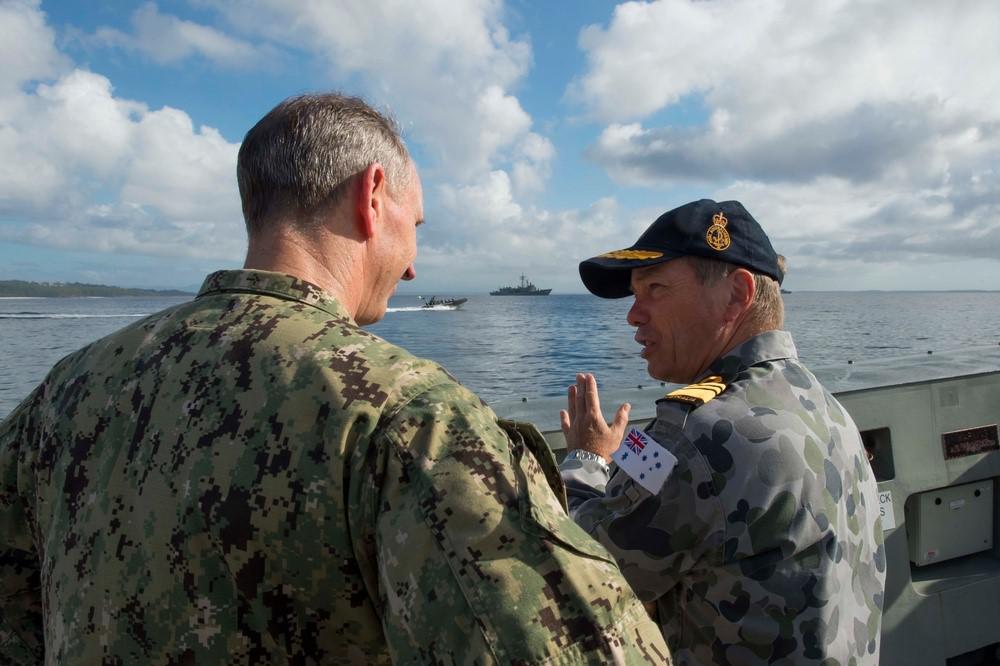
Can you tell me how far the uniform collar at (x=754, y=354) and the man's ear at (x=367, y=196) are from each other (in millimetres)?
1122

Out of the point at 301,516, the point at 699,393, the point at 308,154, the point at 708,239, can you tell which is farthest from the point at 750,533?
the point at 308,154

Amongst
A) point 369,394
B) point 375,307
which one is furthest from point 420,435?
point 375,307

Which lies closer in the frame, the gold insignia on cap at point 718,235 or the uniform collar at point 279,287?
the uniform collar at point 279,287

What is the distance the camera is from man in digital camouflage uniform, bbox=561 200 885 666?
173cm

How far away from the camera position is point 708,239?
6.83 ft

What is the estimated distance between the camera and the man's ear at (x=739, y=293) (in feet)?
6.90

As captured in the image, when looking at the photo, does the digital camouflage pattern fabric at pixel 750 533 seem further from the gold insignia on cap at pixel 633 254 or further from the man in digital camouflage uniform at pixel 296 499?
the man in digital camouflage uniform at pixel 296 499

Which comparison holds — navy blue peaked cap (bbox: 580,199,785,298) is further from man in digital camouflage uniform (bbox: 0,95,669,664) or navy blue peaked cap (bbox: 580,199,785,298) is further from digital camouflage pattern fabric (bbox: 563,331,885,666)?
man in digital camouflage uniform (bbox: 0,95,669,664)

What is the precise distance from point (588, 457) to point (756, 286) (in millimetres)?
700

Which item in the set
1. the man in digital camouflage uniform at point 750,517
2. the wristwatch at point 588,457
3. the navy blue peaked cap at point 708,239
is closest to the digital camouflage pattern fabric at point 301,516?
the man in digital camouflage uniform at point 750,517

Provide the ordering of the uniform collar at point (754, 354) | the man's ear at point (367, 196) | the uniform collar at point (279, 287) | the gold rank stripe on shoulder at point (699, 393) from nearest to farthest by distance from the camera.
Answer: the uniform collar at point (279, 287) → the man's ear at point (367, 196) → the gold rank stripe on shoulder at point (699, 393) → the uniform collar at point (754, 354)

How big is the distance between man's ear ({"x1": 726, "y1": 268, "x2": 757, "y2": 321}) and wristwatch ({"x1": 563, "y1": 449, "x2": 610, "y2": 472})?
1.83 feet

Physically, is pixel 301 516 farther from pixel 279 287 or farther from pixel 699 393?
pixel 699 393

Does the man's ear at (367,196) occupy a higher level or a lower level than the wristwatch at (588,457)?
higher
